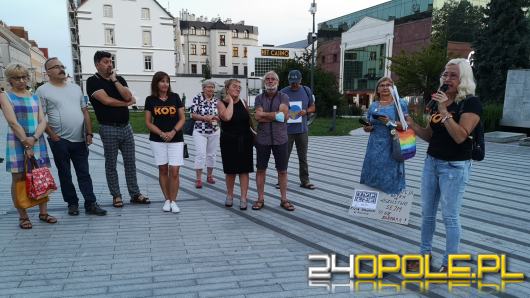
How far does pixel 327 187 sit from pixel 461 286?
346cm

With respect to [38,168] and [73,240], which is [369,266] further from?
[38,168]

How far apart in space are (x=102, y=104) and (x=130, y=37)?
44610 millimetres

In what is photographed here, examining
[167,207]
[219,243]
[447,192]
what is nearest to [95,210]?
[167,207]

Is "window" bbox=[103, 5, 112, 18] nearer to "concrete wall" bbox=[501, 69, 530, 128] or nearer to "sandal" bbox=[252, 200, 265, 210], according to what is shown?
"concrete wall" bbox=[501, 69, 530, 128]

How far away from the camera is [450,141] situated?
3014 mm

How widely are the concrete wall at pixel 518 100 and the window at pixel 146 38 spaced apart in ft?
133

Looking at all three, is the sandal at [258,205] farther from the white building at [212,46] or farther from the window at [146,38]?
the white building at [212,46]

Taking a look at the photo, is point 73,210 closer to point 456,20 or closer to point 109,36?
point 109,36

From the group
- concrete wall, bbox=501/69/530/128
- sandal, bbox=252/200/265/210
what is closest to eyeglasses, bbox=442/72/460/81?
sandal, bbox=252/200/265/210

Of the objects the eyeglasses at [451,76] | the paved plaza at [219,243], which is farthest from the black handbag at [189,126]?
the eyeglasses at [451,76]

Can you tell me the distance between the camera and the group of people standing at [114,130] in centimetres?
427

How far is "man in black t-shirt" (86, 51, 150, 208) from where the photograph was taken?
4.71 m

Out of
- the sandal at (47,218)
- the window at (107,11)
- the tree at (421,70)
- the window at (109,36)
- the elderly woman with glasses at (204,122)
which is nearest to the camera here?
the sandal at (47,218)

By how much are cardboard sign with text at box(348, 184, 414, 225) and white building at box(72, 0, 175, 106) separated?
42.6 metres
